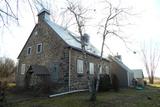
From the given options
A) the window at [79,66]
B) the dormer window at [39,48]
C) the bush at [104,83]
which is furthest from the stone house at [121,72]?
the dormer window at [39,48]

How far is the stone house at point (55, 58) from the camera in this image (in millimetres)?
16812

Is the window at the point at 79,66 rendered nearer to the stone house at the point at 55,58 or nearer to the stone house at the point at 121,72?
the stone house at the point at 55,58

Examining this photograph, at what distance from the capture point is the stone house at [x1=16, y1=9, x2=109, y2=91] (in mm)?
16812

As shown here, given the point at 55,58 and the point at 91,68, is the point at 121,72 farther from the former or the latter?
the point at 55,58

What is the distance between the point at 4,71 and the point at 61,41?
1502cm

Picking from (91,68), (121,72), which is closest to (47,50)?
(91,68)

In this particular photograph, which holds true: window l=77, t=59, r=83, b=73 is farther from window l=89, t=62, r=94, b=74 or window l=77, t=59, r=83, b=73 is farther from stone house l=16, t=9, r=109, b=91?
window l=89, t=62, r=94, b=74

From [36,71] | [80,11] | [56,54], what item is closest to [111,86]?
[56,54]

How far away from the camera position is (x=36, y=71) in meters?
16.7

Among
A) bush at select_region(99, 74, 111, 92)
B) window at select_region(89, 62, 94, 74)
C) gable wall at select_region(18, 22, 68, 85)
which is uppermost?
gable wall at select_region(18, 22, 68, 85)

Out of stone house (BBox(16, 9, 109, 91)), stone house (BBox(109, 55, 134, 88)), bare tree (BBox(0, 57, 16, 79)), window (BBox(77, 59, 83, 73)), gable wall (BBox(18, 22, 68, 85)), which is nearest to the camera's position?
stone house (BBox(16, 9, 109, 91))

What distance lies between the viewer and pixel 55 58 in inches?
703

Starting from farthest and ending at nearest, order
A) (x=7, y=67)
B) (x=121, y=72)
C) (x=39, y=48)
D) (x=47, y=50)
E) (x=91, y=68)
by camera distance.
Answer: (x=7, y=67), (x=121, y=72), (x=91, y=68), (x=39, y=48), (x=47, y=50)

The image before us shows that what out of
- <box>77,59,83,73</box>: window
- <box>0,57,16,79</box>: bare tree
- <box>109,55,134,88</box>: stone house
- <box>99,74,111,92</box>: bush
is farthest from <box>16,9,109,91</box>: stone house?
<box>109,55,134,88</box>: stone house
